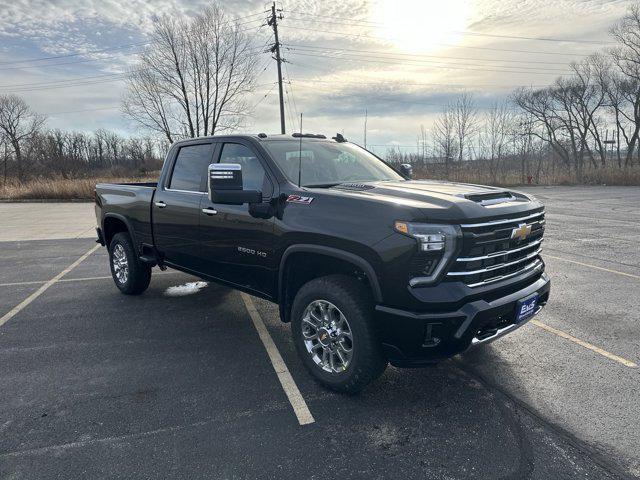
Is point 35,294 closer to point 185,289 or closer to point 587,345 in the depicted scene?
point 185,289

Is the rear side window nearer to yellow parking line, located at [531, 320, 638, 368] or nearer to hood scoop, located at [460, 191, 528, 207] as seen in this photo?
hood scoop, located at [460, 191, 528, 207]

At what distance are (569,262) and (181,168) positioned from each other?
6.46 metres

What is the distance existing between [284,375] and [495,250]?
76.8 inches

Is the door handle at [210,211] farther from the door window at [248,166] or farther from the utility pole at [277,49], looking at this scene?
the utility pole at [277,49]

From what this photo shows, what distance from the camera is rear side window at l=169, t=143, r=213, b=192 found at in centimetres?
449

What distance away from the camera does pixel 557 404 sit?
3.04 m

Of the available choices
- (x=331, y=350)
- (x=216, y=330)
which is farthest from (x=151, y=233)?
(x=331, y=350)

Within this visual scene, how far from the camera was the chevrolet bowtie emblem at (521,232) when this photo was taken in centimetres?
305

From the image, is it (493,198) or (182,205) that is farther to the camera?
(182,205)

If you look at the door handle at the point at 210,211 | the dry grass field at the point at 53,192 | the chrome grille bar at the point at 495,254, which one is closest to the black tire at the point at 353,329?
the chrome grille bar at the point at 495,254

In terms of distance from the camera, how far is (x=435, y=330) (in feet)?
8.82

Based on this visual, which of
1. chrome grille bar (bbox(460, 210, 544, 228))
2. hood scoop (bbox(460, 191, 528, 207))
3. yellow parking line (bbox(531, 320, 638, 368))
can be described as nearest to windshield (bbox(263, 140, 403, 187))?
hood scoop (bbox(460, 191, 528, 207))

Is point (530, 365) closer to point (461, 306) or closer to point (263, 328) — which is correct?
point (461, 306)

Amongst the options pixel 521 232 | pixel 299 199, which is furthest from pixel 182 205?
pixel 521 232
